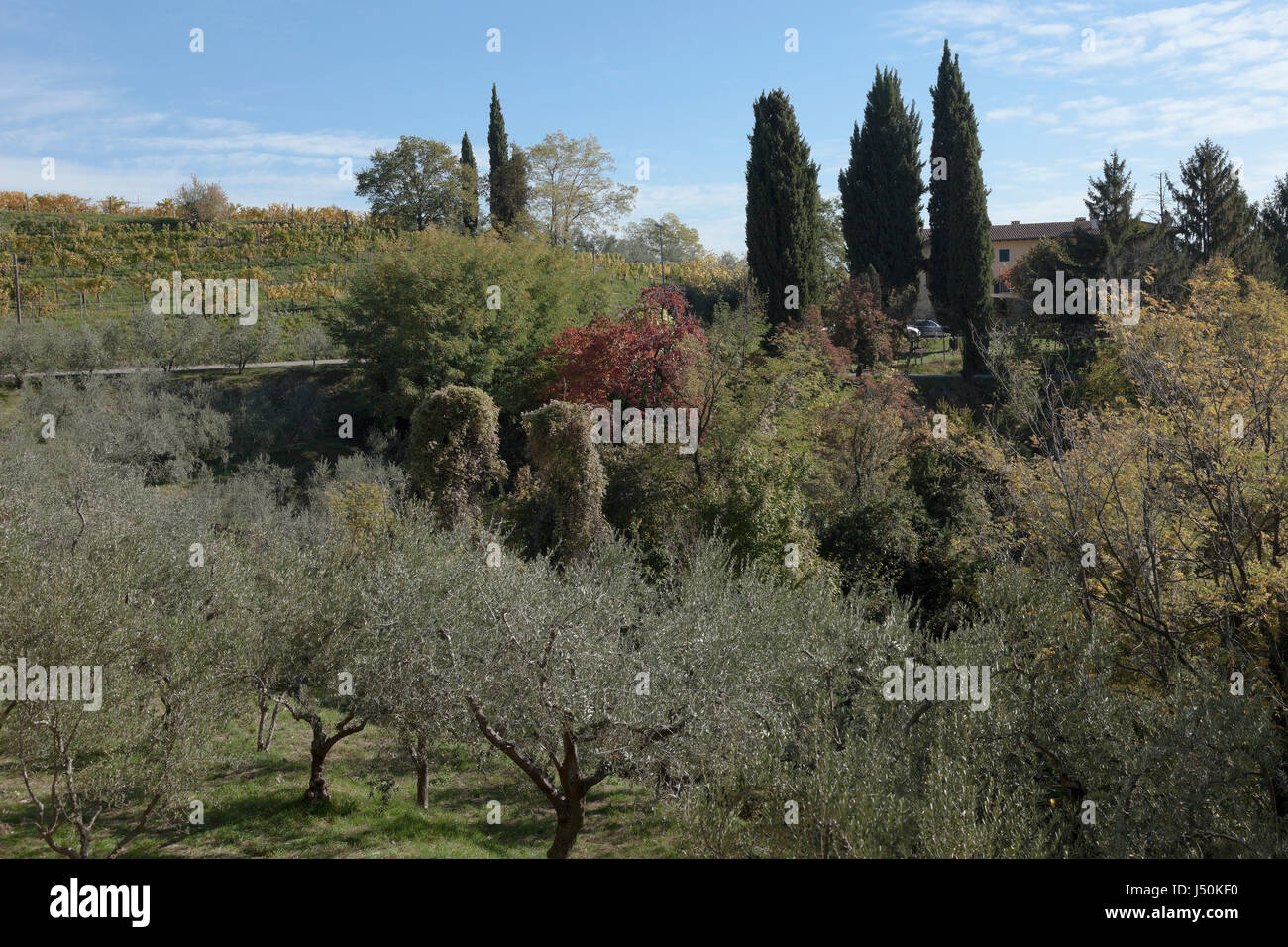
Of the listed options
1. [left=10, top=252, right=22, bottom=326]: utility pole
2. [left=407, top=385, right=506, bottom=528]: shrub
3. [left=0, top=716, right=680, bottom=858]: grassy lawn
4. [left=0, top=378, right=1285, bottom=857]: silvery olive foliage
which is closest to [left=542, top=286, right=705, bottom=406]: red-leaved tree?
[left=407, top=385, right=506, bottom=528]: shrub

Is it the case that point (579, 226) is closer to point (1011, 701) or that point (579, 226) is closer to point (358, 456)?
point (358, 456)

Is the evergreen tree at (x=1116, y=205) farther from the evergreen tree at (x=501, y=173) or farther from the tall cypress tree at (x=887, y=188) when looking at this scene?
the evergreen tree at (x=501, y=173)

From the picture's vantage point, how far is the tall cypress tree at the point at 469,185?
1984 inches

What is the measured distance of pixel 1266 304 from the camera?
2581 centimetres

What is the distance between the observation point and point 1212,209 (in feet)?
129

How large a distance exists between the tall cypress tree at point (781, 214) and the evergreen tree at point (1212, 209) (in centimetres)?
1577

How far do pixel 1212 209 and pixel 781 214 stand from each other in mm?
19565

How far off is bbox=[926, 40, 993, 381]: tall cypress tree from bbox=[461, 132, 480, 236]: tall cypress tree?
25.2m

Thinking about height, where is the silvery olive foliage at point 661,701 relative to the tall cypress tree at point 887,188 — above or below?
below

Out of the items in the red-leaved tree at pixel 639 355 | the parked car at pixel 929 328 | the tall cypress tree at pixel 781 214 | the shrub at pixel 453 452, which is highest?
the tall cypress tree at pixel 781 214

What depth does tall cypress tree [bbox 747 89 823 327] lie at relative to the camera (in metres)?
37.6

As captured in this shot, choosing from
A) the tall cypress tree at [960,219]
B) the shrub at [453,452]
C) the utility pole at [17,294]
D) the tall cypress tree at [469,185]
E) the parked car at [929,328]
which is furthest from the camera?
the tall cypress tree at [469,185]

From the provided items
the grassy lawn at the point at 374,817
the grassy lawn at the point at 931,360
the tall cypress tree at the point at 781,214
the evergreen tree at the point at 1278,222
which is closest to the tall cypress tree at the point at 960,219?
the grassy lawn at the point at 931,360

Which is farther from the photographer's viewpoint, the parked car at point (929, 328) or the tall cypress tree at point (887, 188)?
the parked car at point (929, 328)
